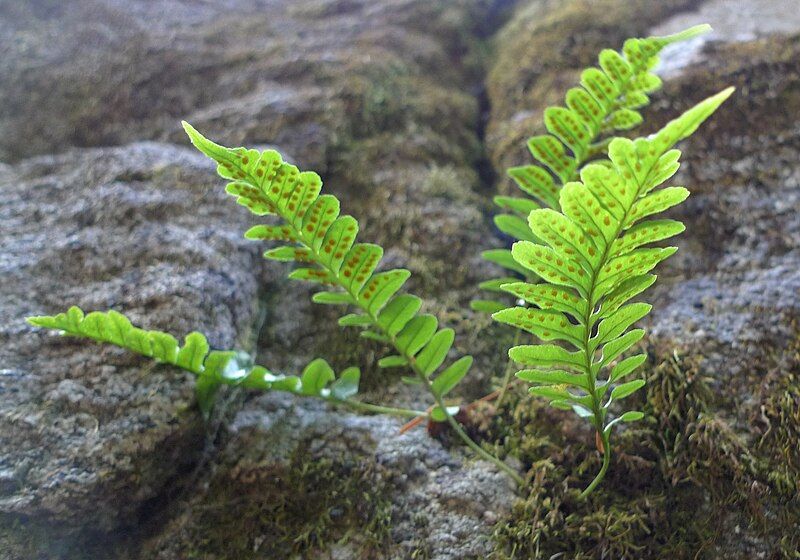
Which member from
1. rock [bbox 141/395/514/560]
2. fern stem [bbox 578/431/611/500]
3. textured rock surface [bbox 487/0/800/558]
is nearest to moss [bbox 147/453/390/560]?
rock [bbox 141/395/514/560]

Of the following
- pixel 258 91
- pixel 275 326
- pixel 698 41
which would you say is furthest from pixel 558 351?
pixel 258 91

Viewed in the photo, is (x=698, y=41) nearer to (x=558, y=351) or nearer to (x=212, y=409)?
(x=558, y=351)

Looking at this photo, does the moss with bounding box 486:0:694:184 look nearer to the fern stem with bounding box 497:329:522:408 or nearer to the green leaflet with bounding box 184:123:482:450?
→ the fern stem with bounding box 497:329:522:408

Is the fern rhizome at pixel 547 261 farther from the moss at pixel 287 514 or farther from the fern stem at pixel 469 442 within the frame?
the moss at pixel 287 514

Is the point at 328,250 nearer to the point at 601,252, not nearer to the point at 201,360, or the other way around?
the point at 201,360

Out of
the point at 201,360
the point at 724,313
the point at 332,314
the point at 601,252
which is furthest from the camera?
the point at 332,314

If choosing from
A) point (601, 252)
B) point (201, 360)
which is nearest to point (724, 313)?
point (601, 252)

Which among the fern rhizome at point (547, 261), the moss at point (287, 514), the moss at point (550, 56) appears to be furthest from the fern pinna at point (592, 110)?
the moss at point (550, 56)
